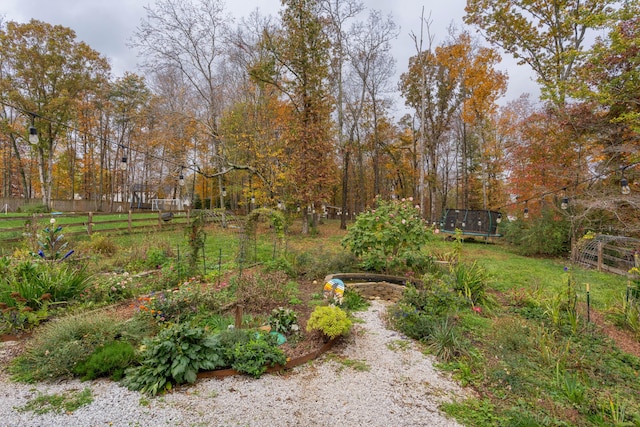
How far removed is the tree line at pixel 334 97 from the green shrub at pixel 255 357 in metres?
7.16

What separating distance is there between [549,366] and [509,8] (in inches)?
461

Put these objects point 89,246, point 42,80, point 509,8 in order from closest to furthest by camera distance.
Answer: point 89,246 < point 509,8 < point 42,80

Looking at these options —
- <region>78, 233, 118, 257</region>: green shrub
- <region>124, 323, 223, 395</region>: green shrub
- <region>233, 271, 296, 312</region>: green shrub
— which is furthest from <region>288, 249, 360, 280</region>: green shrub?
<region>78, 233, 118, 257</region>: green shrub

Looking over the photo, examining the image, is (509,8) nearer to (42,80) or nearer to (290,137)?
(290,137)

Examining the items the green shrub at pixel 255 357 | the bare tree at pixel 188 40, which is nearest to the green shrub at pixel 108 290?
the green shrub at pixel 255 357

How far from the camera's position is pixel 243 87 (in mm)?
15391

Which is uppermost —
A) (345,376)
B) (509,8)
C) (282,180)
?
(509,8)

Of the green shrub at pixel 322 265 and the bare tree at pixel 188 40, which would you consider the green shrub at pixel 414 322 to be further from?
the bare tree at pixel 188 40

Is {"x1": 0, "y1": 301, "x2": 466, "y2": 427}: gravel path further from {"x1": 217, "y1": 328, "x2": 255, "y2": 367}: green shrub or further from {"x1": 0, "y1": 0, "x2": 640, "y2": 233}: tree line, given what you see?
{"x1": 0, "y1": 0, "x2": 640, "y2": 233}: tree line

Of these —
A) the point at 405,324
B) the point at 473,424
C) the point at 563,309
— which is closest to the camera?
the point at 473,424

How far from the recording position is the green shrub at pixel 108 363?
99.8 inches

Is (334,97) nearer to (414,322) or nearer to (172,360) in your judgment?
(414,322)

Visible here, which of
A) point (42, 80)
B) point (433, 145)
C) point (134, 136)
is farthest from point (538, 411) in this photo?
point (134, 136)

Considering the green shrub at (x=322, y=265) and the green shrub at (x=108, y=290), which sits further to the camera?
the green shrub at (x=322, y=265)
